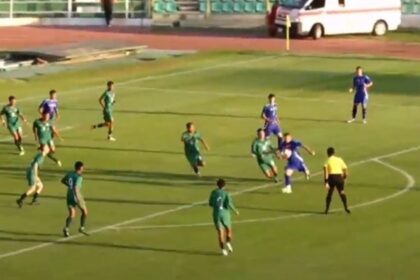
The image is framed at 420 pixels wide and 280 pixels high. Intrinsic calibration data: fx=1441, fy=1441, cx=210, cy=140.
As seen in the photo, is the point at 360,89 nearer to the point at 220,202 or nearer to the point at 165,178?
the point at 165,178

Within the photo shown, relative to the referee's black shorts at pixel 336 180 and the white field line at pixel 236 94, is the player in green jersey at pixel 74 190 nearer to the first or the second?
the referee's black shorts at pixel 336 180

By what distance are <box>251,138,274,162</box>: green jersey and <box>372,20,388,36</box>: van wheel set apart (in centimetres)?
4055

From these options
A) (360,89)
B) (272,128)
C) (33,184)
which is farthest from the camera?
(360,89)

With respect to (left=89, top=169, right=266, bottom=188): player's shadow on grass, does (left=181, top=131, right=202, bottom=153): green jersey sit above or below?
above

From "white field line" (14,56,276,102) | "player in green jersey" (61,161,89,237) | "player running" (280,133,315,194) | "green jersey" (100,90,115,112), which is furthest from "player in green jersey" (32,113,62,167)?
"white field line" (14,56,276,102)

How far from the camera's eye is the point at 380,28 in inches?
2992

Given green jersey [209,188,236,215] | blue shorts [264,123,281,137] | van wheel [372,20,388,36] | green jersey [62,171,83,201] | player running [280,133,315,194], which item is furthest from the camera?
van wheel [372,20,388,36]

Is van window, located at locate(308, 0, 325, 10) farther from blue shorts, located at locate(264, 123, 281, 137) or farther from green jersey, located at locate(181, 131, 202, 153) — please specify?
green jersey, located at locate(181, 131, 202, 153)

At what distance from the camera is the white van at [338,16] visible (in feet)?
242

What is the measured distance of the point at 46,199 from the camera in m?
35.2

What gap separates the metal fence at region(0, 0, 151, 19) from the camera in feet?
275

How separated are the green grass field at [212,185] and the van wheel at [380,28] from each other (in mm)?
14562

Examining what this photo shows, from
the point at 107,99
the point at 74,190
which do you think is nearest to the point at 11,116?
the point at 107,99

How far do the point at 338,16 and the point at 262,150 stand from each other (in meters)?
39.8
